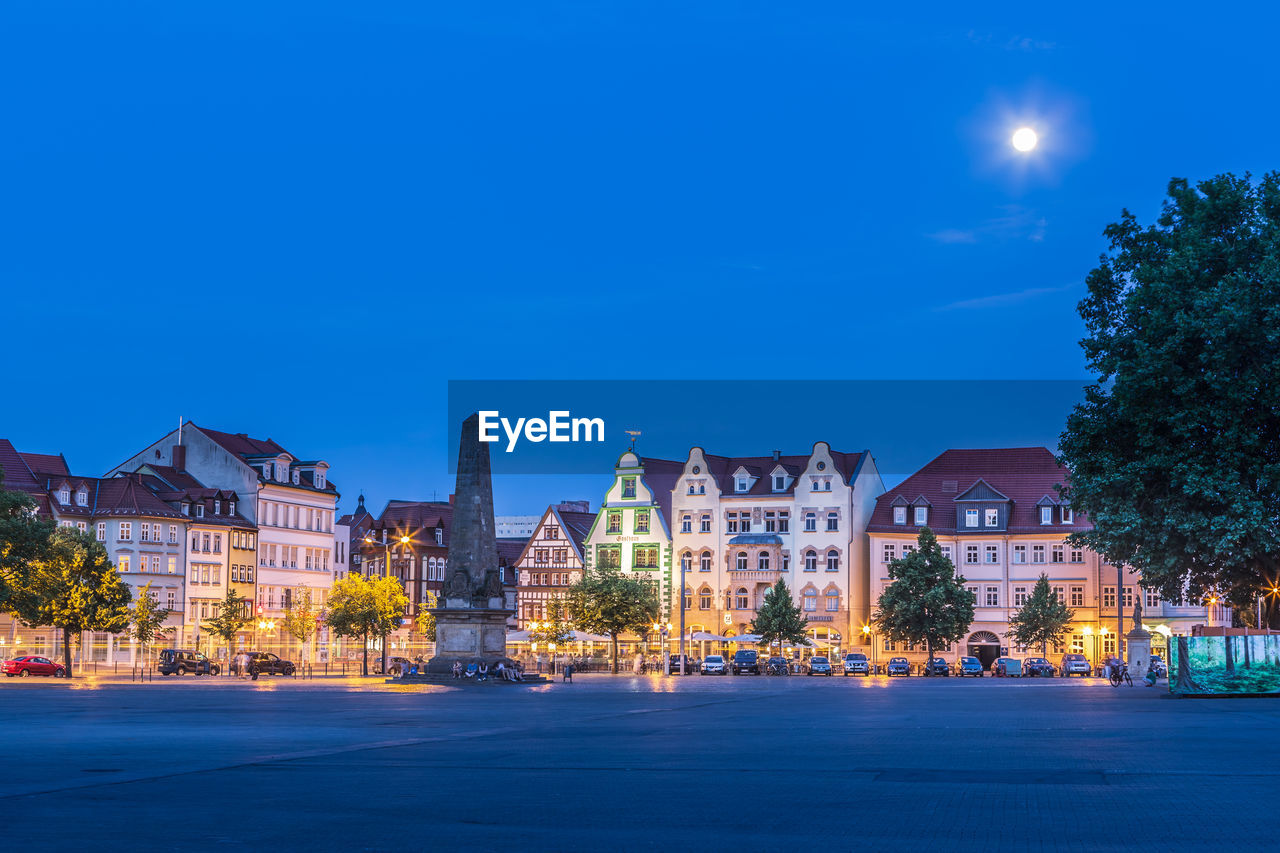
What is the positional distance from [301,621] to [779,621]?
107 feet

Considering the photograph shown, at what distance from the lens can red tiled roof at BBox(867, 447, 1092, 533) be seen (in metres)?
113

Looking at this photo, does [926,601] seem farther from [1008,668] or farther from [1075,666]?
[1075,666]

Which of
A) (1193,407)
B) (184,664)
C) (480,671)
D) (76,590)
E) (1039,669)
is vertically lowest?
(1039,669)

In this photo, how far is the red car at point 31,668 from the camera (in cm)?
7569

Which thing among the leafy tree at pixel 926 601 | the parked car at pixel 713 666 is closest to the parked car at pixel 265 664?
the parked car at pixel 713 666

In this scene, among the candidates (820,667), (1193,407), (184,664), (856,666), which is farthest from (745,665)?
(1193,407)

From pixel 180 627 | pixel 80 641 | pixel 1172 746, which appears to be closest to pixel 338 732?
pixel 1172 746

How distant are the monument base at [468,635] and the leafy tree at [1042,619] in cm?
5219

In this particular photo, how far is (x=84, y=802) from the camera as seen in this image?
1453 centimetres

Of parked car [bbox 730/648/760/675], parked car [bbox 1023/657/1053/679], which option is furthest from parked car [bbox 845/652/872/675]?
parked car [bbox 1023/657/1053/679]

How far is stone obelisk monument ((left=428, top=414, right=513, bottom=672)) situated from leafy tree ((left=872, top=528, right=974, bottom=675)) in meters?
43.0

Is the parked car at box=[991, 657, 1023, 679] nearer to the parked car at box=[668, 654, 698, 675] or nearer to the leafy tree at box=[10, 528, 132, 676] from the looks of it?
the parked car at box=[668, 654, 698, 675]

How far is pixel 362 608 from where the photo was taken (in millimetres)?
101562

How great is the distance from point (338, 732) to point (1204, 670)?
31191 mm
